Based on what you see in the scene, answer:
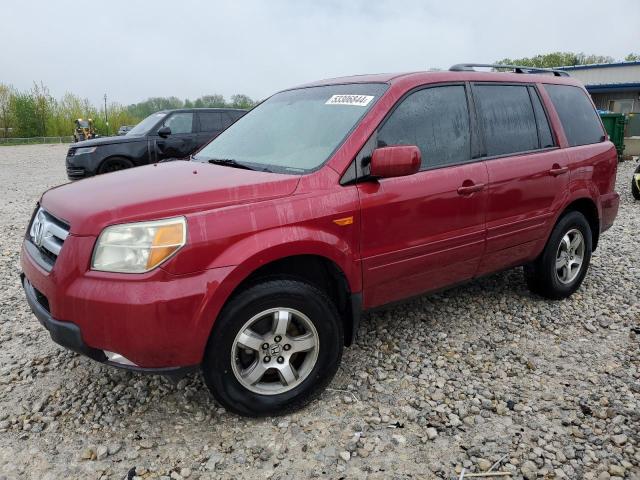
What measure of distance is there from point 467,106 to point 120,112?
50654mm

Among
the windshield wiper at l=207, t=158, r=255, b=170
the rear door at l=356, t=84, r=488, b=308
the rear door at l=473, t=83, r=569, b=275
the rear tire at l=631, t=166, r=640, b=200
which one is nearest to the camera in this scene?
the rear door at l=356, t=84, r=488, b=308

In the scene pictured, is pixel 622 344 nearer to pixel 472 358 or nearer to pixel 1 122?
pixel 472 358

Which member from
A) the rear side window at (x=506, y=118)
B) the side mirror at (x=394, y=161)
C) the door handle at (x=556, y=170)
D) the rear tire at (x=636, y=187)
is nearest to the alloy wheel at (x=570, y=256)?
the door handle at (x=556, y=170)

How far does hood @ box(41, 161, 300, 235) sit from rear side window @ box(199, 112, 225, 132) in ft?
27.5

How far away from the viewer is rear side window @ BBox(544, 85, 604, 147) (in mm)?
4194

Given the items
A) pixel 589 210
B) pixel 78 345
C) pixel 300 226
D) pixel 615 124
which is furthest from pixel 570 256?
pixel 615 124

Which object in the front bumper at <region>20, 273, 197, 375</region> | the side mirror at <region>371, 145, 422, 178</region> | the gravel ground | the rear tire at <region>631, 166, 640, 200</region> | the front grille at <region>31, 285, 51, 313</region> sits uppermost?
the side mirror at <region>371, 145, 422, 178</region>

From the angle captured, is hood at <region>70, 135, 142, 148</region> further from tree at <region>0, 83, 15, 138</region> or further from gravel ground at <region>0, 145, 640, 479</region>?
tree at <region>0, 83, 15, 138</region>

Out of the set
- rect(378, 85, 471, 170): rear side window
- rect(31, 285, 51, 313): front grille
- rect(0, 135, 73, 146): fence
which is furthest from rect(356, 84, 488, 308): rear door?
rect(0, 135, 73, 146): fence

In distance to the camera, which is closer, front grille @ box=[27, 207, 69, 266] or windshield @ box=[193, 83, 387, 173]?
front grille @ box=[27, 207, 69, 266]

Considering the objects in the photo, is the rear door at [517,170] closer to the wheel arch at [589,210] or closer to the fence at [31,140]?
the wheel arch at [589,210]

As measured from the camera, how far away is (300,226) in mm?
2635

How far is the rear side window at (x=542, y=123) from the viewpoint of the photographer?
399 cm

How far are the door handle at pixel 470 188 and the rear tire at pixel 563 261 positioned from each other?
→ 1107 millimetres
